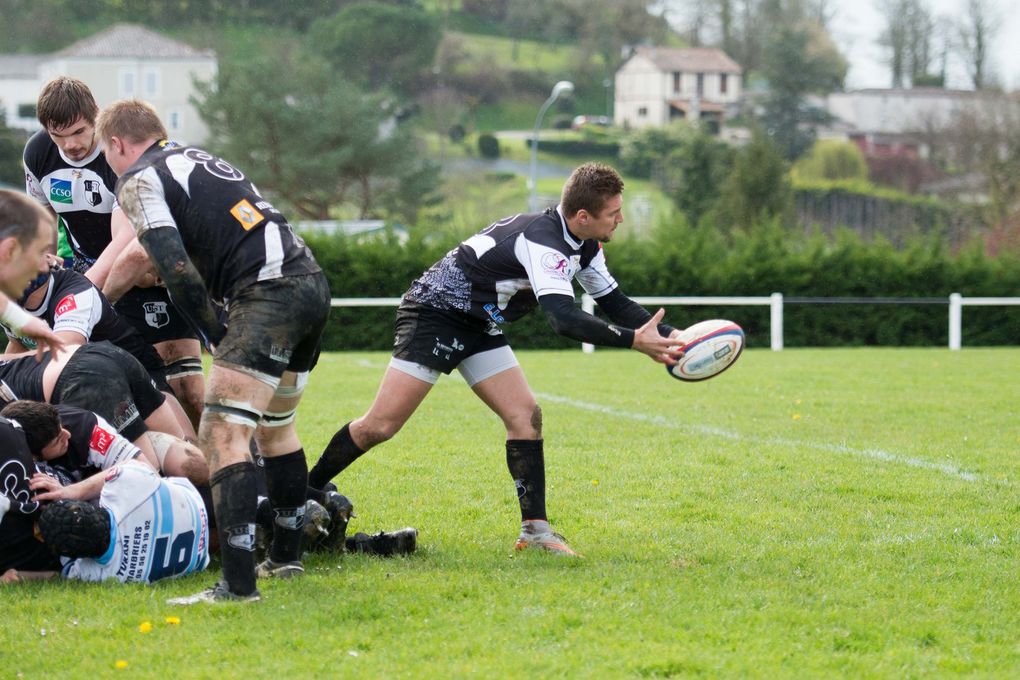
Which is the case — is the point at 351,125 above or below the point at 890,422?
above

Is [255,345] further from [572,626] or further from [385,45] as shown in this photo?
[385,45]

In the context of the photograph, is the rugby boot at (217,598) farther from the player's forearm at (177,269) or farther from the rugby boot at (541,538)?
the rugby boot at (541,538)

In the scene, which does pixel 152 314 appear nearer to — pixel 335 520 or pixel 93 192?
pixel 93 192

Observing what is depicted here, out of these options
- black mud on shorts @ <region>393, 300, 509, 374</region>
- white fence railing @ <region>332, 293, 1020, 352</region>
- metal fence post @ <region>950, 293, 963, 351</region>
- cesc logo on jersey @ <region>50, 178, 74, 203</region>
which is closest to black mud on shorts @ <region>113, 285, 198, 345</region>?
cesc logo on jersey @ <region>50, 178, 74, 203</region>

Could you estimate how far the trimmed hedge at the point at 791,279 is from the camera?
83.8ft

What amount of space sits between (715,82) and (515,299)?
3958 inches

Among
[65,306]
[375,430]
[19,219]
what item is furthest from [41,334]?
[375,430]

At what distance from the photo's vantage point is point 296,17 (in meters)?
91.8

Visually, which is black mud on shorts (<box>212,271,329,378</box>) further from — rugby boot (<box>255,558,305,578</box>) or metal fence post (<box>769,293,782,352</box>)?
metal fence post (<box>769,293,782,352</box>)

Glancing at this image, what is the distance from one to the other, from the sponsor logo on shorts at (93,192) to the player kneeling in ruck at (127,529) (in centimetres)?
223

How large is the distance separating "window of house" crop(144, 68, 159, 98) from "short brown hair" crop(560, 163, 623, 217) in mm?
86169

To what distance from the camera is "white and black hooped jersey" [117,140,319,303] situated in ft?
15.9

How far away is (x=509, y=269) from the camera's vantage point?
605 cm

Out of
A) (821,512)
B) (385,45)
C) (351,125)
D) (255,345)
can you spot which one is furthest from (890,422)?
(385,45)
